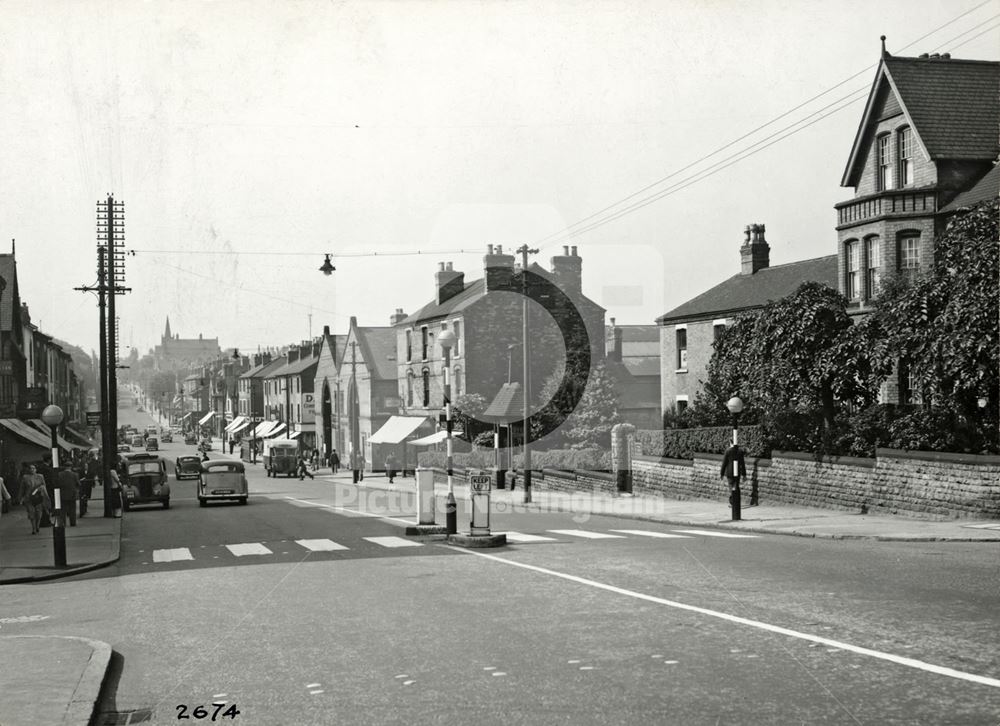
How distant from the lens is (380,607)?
1250 cm

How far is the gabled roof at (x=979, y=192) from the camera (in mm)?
30125

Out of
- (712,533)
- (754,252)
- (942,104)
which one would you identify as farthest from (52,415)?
(754,252)

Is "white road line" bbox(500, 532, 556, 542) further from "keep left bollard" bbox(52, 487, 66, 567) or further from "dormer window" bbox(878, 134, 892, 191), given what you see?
"dormer window" bbox(878, 134, 892, 191)

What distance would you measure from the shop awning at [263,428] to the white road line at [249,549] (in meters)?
79.0

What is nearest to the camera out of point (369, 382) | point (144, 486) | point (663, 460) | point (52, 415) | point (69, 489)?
point (52, 415)

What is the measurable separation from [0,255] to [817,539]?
1736 inches

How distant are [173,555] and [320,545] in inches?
117

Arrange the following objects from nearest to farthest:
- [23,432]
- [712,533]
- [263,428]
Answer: [712,533] < [23,432] < [263,428]

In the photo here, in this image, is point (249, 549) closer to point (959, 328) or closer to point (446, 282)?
point (959, 328)

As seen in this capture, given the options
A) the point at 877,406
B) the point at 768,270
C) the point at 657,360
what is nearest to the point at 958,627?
the point at 877,406

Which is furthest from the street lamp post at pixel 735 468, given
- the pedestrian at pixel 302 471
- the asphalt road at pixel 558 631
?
the pedestrian at pixel 302 471

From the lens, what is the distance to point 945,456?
2262 cm

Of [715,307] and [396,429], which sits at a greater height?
[715,307]

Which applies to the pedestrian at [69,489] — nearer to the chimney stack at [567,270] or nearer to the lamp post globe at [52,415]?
the lamp post globe at [52,415]
